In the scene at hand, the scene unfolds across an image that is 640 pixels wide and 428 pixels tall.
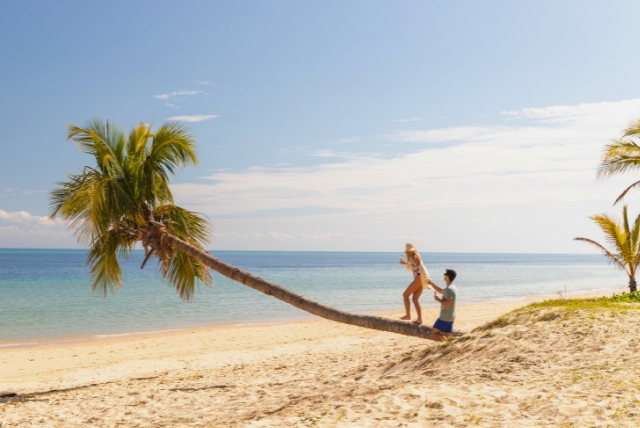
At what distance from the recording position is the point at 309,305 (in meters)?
8.32

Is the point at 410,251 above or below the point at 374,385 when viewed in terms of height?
above

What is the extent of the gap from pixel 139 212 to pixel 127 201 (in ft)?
1.06

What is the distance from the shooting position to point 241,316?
73.9 feet

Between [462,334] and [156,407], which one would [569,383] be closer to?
[462,334]

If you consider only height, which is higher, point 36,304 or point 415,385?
point 415,385

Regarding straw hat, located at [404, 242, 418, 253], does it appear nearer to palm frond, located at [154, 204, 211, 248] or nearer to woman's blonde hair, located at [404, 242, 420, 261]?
woman's blonde hair, located at [404, 242, 420, 261]

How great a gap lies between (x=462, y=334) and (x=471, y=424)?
12.6 ft

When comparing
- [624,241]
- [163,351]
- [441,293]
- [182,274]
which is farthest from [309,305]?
[624,241]

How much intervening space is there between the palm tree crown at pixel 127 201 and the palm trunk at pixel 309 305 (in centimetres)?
56

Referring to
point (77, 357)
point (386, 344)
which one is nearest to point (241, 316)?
point (77, 357)

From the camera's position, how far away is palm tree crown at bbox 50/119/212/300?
29.5 ft

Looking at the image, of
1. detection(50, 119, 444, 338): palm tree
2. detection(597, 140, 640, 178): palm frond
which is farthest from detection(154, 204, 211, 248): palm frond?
detection(597, 140, 640, 178): palm frond

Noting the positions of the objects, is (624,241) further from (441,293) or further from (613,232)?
(441,293)

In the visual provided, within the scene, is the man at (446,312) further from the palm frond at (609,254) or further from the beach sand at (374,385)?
the palm frond at (609,254)
